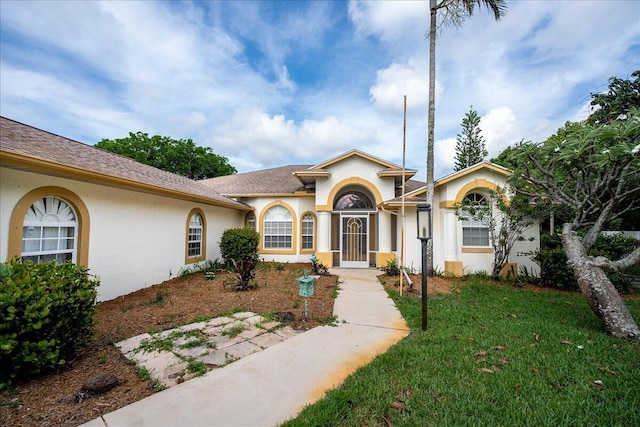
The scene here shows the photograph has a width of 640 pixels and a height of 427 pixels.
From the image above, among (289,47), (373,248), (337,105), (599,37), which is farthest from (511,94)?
(289,47)

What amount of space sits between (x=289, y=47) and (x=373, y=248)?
10.1 m

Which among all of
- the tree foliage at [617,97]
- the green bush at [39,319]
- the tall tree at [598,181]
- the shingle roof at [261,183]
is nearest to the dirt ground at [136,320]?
the green bush at [39,319]

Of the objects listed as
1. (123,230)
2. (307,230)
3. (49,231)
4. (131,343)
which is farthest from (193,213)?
(131,343)

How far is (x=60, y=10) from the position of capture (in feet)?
22.5

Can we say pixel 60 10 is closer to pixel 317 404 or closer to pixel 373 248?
pixel 317 404

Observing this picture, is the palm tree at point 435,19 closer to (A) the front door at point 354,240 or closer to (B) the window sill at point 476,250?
(B) the window sill at point 476,250

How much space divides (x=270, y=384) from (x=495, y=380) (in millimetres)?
2780

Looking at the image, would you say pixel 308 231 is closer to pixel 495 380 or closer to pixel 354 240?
pixel 354 240

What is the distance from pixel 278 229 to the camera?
14086 mm

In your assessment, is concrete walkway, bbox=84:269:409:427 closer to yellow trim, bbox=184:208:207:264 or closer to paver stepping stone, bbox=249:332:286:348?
paver stepping stone, bbox=249:332:286:348

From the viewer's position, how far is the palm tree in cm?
971

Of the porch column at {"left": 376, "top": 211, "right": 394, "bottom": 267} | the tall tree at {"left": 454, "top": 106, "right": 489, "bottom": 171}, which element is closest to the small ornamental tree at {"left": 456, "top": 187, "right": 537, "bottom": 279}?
the porch column at {"left": 376, "top": 211, "right": 394, "bottom": 267}

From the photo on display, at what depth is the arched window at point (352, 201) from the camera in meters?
13.2

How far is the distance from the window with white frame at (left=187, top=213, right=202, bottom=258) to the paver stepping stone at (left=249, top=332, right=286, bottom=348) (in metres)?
7.11
